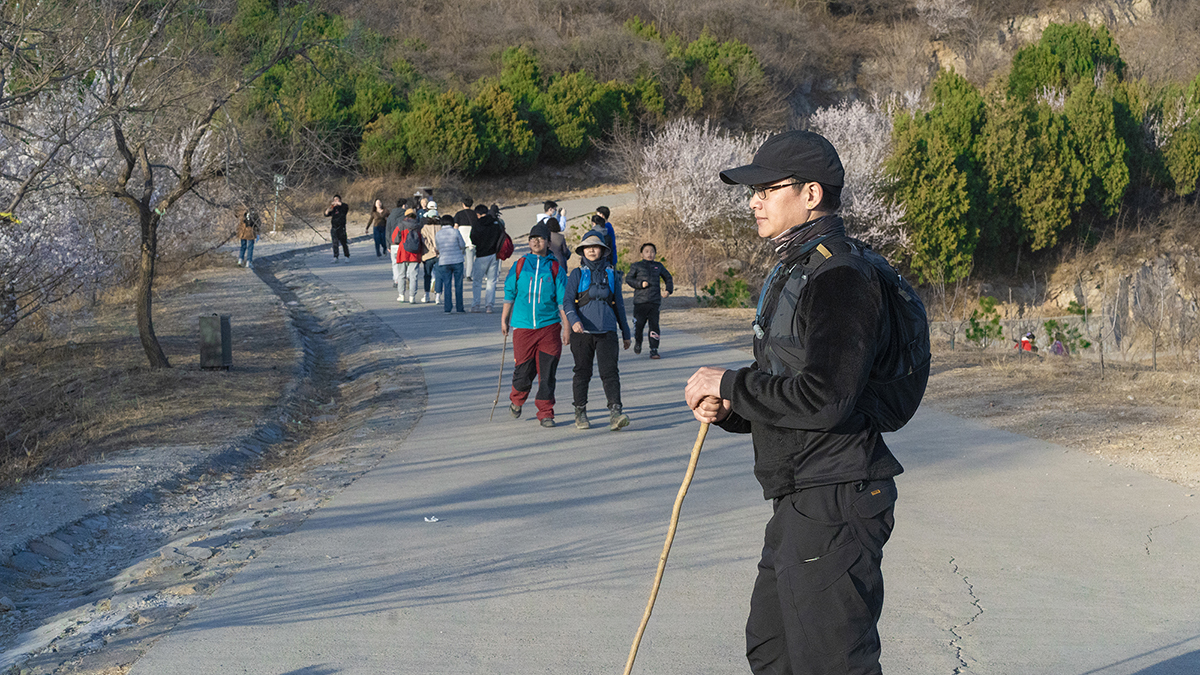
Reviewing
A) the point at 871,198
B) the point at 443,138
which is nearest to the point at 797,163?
the point at 871,198

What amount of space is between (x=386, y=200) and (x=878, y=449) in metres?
39.4

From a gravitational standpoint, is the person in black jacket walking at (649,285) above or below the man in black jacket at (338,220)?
below

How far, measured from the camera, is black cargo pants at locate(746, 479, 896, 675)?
2801mm

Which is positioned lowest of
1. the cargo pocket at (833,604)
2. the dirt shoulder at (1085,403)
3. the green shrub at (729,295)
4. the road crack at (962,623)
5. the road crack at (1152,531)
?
the road crack at (1152,531)

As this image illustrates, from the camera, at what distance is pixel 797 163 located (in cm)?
293

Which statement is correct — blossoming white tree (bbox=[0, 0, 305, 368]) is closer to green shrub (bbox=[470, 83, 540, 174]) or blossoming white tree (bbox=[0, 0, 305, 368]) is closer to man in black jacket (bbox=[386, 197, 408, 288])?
man in black jacket (bbox=[386, 197, 408, 288])

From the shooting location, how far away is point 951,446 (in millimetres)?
8969

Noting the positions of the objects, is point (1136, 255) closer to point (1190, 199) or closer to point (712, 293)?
point (1190, 199)

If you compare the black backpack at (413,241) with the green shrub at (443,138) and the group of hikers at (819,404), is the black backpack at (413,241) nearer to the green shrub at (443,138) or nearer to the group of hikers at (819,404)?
the group of hikers at (819,404)

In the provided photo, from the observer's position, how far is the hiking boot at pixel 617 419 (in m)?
9.54

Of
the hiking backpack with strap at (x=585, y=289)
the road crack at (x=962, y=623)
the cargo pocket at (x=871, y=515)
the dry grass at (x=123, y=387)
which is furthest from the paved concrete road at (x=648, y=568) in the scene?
the dry grass at (x=123, y=387)

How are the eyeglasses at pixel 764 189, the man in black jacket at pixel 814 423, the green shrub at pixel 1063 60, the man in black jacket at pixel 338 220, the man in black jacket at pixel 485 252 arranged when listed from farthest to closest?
the green shrub at pixel 1063 60
the man in black jacket at pixel 338 220
the man in black jacket at pixel 485 252
the eyeglasses at pixel 764 189
the man in black jacket at pixel 814 423

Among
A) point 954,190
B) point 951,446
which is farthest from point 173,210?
point 954,190

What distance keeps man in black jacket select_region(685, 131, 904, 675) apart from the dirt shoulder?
6104 millimetres
